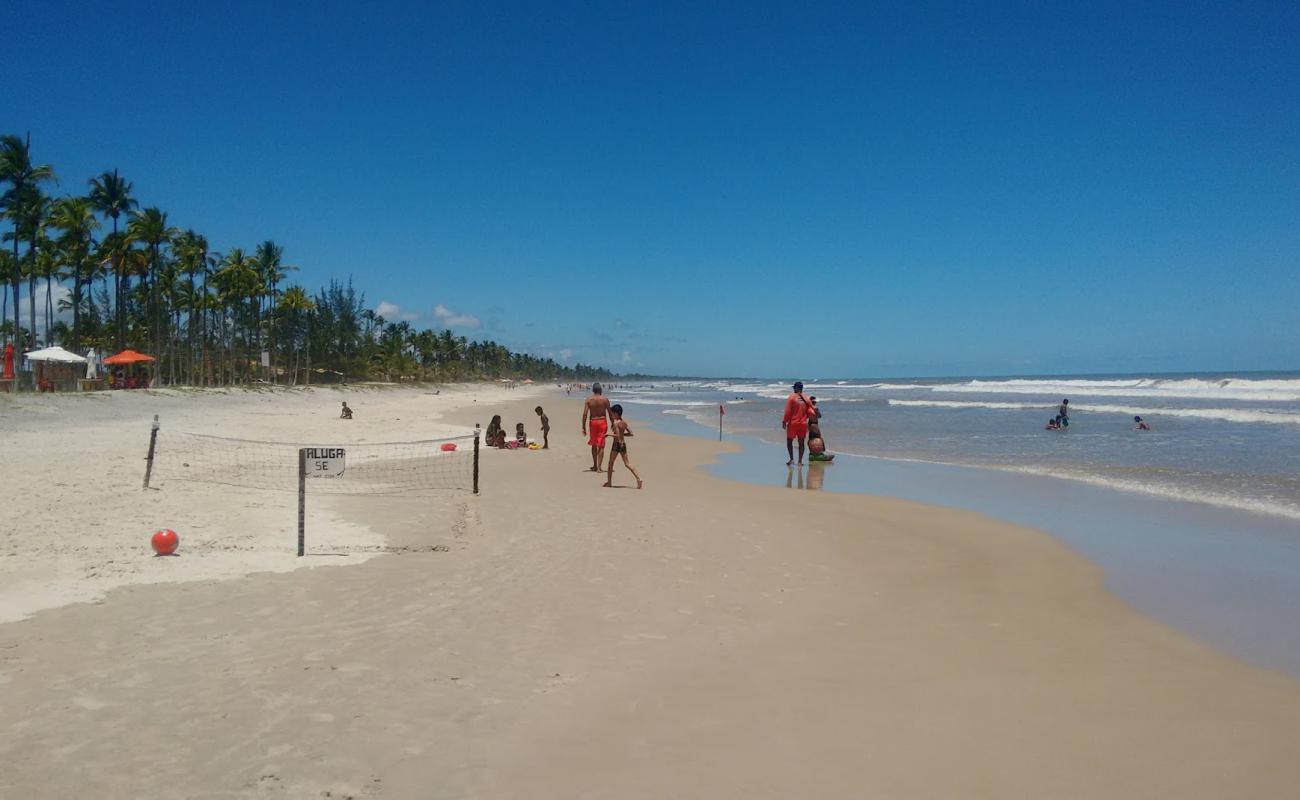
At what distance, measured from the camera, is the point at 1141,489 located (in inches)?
556

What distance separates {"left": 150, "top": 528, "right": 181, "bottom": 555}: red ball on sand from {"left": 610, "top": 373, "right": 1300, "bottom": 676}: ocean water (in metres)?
9.55

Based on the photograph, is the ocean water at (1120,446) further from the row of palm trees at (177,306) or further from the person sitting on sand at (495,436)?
the row of palm trees at (177,306)

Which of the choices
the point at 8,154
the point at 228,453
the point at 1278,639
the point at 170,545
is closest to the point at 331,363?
the point at 8,154

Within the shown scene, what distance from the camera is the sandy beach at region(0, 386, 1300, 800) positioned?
151 inches

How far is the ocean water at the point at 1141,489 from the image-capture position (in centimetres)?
718

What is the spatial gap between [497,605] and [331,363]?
82.1 meters

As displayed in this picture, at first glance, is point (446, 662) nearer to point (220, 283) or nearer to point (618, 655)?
point (618, 655)

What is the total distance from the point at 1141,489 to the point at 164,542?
15.6 meters

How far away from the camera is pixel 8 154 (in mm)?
37656

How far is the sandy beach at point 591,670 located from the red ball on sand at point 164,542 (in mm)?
157

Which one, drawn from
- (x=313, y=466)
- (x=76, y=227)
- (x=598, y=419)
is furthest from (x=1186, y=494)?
(x=76, y=227)

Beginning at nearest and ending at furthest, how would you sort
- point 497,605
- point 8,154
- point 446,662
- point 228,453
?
point 446,662
point 497,605
point 228,453
point 8,154

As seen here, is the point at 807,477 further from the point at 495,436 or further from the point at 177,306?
the point at 177,306

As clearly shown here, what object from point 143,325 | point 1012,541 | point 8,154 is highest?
point 8,154
